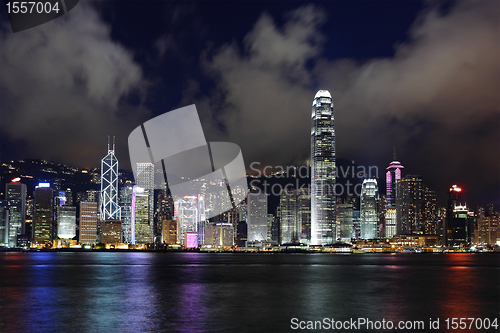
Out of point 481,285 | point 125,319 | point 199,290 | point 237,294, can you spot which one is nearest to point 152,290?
point 199,290

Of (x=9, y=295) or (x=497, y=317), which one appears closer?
(x=497, y=317)

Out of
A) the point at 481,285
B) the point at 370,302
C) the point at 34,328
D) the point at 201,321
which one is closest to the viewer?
the point at 34,328

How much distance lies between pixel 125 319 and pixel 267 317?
8426 millimetres

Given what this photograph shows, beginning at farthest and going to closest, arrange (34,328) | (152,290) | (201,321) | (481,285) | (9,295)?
(481,285), (152,290), (9,295), (201,321), (34,328)

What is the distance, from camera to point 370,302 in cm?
4012

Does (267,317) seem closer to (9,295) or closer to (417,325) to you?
(417,325)

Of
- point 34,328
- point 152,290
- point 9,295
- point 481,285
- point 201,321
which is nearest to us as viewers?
point 34,328

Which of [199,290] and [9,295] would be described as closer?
[9,295]

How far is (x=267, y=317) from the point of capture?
3200 centimetres

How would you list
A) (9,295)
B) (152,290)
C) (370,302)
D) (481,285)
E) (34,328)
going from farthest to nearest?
1. (481,285)
2. (152,290)
3. (9,295)
4. (370,302)
5. (34,328)

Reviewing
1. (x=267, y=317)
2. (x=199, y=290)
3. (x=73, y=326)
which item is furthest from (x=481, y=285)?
(x=73, y=326)

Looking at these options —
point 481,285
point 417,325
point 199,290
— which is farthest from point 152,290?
point 481,285

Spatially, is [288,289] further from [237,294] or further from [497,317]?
[497,317]

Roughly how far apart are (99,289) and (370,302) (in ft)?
81.5
